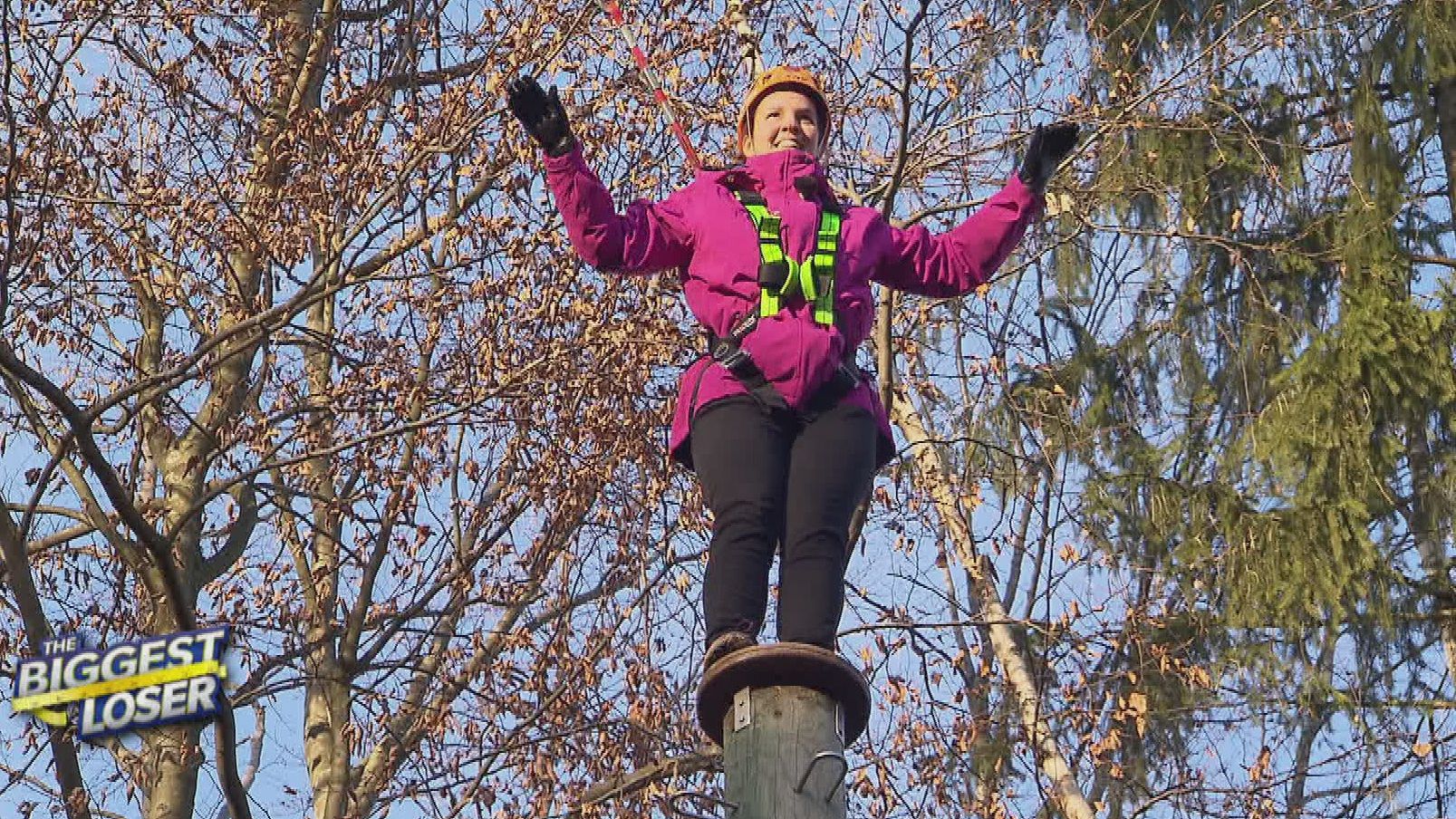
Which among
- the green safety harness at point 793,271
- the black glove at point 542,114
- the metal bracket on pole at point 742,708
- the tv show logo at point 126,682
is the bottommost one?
the metal bracket on pole at point 742,708

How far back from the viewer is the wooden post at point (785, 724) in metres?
5.22

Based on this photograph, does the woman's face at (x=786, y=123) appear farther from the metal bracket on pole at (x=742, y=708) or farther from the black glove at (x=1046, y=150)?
the metal bracket on pole at (x=742, y=708)

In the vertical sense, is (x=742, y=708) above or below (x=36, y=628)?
below

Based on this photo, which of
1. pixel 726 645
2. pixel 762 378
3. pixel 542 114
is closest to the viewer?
pixel 726 645

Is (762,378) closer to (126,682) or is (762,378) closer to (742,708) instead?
(742,708)

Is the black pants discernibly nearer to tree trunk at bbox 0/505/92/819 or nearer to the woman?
the woman

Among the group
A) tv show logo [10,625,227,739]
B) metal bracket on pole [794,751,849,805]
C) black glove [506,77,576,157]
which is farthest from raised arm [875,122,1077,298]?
tv show logo [10,625,227,739]

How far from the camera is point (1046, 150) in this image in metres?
6.50

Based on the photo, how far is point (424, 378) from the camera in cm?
992

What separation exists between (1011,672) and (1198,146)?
356cm

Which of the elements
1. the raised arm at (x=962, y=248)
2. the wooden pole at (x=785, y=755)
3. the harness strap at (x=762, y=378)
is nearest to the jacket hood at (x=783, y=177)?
the raised arm at (x=962, y=248)

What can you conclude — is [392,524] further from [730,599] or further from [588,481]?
[730,599]

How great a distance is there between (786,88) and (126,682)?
125 inches

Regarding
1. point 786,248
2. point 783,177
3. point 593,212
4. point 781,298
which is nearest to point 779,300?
point 781,298
